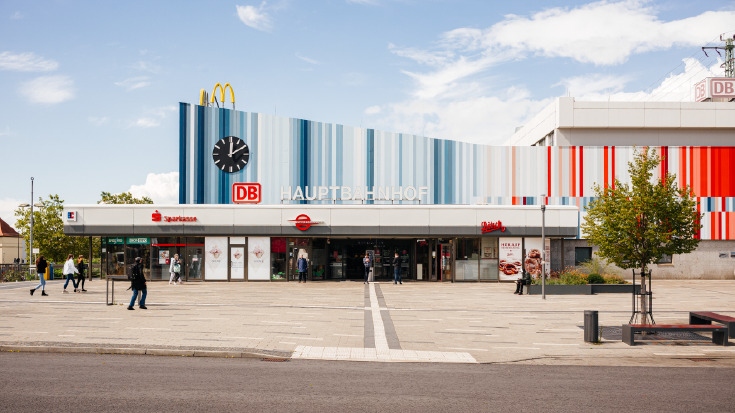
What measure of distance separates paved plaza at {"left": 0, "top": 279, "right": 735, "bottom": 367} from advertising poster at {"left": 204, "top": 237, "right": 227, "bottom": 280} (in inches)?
343

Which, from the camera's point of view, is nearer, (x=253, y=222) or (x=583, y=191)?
(x=253, y=222)

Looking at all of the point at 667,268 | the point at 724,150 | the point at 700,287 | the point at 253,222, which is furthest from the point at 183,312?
the point at 724,150

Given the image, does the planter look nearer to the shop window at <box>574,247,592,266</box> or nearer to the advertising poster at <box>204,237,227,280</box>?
the shop window at <box>574,247,592,266</box>

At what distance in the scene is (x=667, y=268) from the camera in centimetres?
3900

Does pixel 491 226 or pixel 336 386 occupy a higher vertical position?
pixel 491 226

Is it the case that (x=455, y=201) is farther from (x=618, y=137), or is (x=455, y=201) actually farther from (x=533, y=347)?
(x=533, y=347)

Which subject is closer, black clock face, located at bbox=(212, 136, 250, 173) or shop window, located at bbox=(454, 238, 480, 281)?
shop window, located at bbox=(454, 238, 480, 281)

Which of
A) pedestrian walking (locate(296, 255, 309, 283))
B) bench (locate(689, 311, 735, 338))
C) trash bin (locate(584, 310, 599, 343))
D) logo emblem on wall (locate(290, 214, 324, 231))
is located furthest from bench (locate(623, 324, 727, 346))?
logo emblem on wall (locate(290, 214, 324, 231))

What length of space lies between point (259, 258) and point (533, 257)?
16.5 m

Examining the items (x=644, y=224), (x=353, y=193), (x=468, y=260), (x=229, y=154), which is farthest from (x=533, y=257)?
(x=229, y=154)

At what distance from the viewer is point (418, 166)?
40375 millimetres

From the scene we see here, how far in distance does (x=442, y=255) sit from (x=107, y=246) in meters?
20.4

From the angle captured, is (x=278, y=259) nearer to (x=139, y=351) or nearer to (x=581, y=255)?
(x=581, y=255)

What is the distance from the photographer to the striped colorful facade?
130ft
